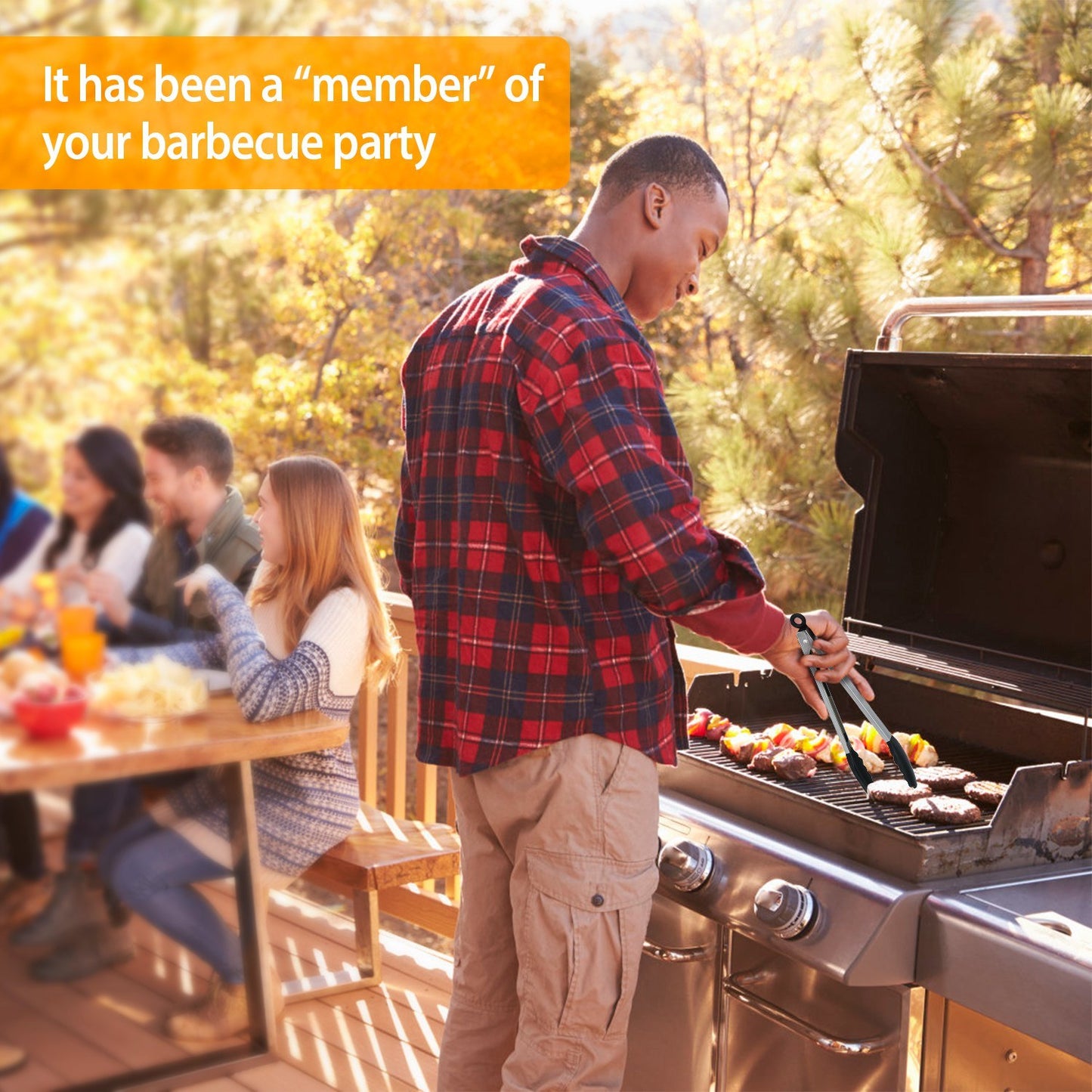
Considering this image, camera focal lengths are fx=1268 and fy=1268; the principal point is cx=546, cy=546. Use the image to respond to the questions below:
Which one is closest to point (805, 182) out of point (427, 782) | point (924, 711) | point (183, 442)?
point (427, 782)

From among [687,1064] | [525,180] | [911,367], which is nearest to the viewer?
[687,1064]

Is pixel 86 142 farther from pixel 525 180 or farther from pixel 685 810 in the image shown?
pixel 525 180

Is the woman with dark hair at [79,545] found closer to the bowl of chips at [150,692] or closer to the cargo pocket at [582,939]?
the bowl of chips at [150,692]

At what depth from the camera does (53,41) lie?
1203 mm

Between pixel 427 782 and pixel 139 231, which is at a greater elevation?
pixel 139 231

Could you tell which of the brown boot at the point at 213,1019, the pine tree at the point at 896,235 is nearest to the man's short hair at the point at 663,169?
the brown boot at the point at 213,1019

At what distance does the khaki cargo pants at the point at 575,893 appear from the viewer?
1.32m

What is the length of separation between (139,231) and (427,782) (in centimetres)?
156

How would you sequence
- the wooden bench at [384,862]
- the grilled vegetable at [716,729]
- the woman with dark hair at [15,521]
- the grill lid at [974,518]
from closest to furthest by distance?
1. the woman with dark hair at [15,521]
2. the grill lid at [974,518]
3. the grilled vegetable at [716,729]
4. the wooden bench at [384,862]

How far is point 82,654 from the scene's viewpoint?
1114 millimetres

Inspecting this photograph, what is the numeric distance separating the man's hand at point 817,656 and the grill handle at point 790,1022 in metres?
0.37

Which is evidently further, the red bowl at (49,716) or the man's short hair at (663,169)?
the man's short hair at (663,169)

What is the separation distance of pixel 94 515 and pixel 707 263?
3.45 meters

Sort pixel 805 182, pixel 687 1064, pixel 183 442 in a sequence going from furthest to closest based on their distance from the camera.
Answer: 1. pixel 805 182
2. pixel 687 1064
3. pixel 183 442
